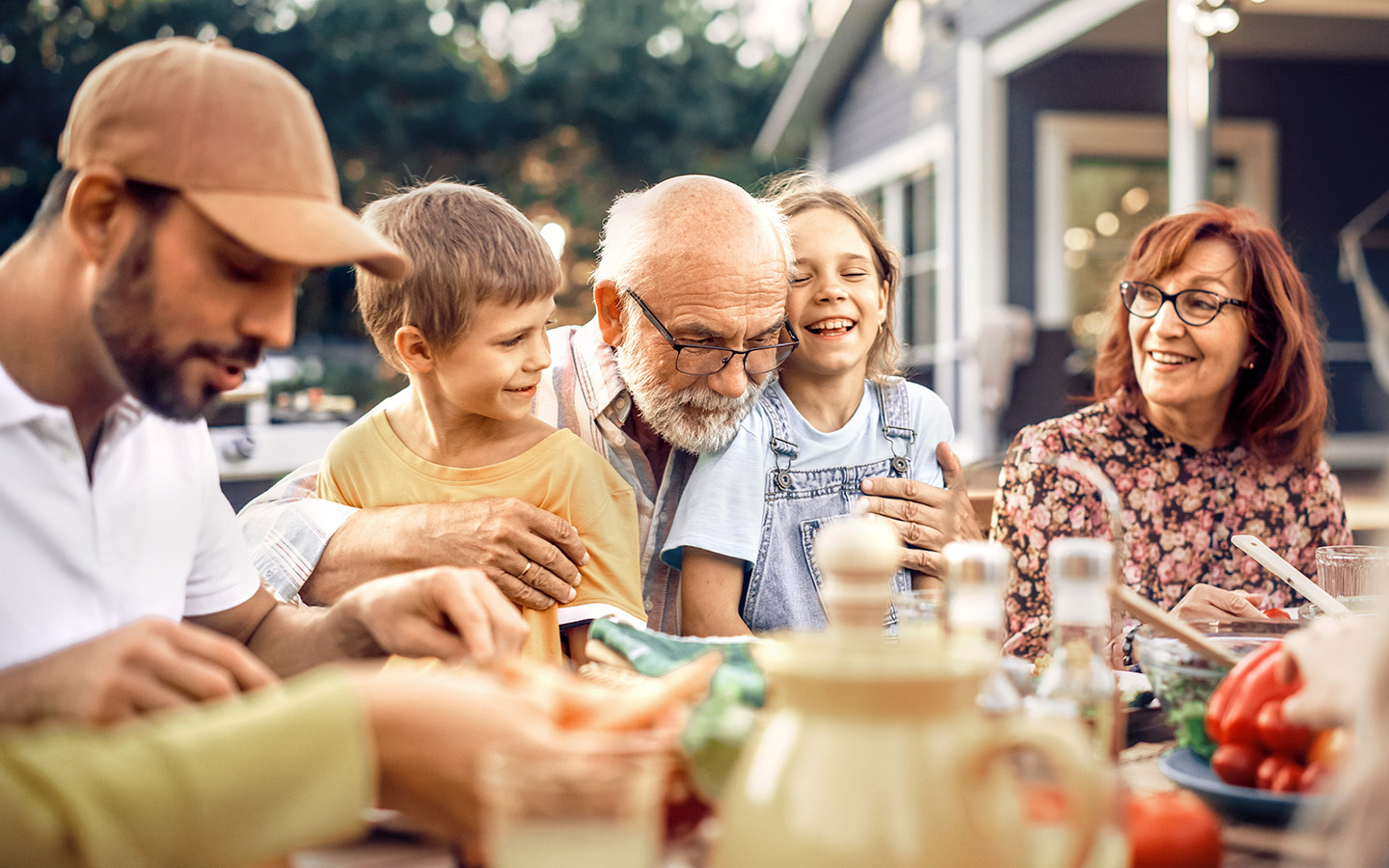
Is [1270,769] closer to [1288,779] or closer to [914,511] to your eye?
[1288,779]

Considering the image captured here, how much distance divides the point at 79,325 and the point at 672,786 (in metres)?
0.96

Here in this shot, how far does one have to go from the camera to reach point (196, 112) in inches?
50.7

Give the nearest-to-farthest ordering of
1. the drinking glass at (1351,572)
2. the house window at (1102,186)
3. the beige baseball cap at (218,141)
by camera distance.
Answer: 1. the beige baseball cap at (218,141)
2. the drinking glass at (1351,572)
3. the house window at (1102,186)

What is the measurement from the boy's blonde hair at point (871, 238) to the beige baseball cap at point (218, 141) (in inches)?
61.1

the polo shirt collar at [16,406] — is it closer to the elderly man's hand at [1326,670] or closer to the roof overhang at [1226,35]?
the elderly man's hand at [1326,670]

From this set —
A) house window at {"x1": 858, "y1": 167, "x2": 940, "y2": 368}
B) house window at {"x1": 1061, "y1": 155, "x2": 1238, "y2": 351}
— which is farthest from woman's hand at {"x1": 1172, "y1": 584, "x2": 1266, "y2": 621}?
house window at {"x1": 858, "y1": 167, "x2": 940, "y2": 368}

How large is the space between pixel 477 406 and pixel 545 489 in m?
0.21

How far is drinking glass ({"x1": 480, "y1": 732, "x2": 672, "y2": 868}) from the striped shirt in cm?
164

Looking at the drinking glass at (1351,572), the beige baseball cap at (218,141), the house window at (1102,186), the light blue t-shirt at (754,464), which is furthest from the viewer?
the house window at (1102,186)

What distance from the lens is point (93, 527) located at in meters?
1.48

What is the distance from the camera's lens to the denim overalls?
8.06ft

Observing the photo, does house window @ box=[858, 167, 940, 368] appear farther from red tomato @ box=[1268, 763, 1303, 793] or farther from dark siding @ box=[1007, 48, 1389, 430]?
red tomato @ box=[1268, 763, 1303, 793]

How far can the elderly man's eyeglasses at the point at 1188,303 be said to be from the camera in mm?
2832

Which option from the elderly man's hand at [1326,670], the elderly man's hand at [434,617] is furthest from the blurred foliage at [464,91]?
the elderly man's hand at [1326,670]
